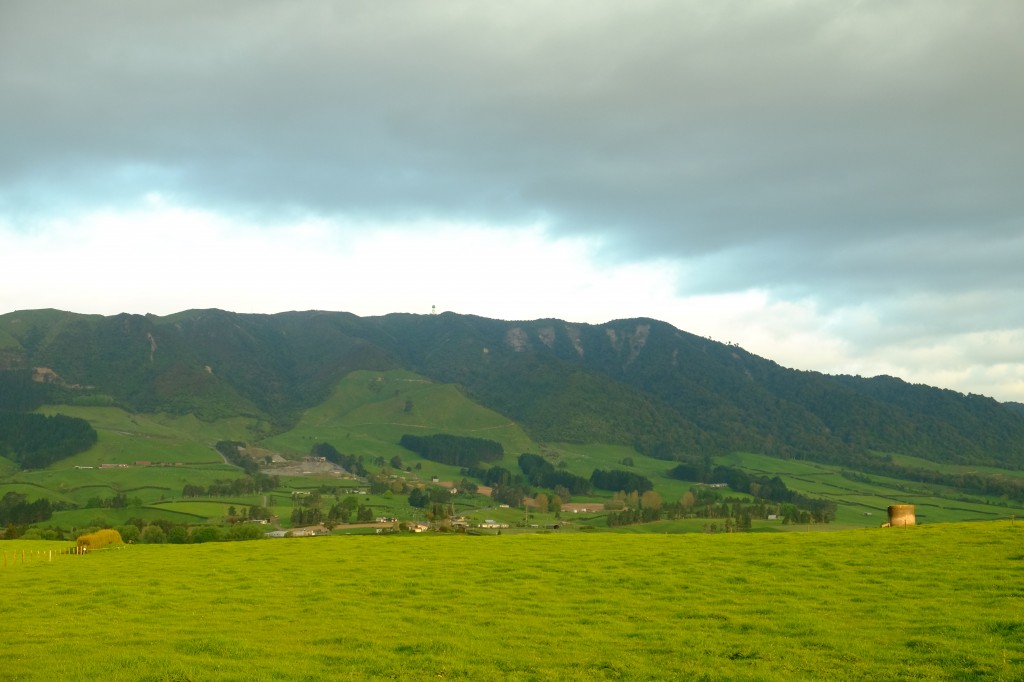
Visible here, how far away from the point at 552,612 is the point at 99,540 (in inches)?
1756

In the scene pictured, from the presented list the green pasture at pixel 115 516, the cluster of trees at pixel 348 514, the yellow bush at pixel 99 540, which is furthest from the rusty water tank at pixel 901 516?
the green pasture at pixel 115 516

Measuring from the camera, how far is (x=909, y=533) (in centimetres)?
4328

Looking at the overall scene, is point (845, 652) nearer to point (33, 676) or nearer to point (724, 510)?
point (33, 676)

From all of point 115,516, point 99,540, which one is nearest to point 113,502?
point 115,516

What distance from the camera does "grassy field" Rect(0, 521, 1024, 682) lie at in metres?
22.5

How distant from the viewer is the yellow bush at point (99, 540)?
5866 cm

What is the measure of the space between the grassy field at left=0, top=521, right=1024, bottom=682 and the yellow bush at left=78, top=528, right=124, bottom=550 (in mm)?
12429

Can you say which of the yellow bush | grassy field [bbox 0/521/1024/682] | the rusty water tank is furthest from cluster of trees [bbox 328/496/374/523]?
the rusty water tank

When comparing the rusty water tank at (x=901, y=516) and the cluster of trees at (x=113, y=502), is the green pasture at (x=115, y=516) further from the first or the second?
the rusty water tank at (x=901, y=516)

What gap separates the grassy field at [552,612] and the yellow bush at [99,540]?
40.8 ft

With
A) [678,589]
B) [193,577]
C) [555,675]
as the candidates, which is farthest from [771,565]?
[193,577]

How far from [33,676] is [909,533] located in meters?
41.0

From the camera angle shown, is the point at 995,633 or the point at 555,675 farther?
the point at 995,633

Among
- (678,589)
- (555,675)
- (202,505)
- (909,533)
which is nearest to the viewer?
(555,675)
